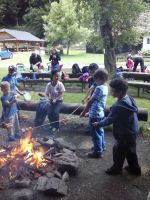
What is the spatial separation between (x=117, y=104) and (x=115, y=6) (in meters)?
10.4

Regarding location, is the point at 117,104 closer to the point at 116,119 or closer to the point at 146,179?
the point at 116,119

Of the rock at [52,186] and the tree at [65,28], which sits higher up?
the tree at [65,28]

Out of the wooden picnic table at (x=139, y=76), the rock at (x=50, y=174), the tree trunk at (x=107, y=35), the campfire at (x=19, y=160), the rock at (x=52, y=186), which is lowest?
the rock at (x=52, y=186)

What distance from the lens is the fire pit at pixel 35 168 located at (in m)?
5.55

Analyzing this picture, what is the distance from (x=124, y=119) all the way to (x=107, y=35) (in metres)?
10.4

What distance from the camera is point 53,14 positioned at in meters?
55.7

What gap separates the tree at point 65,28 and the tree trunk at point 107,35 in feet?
122

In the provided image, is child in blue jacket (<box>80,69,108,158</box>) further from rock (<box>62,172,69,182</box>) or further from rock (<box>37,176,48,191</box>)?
rock (<box>37,176,48,191</box>)

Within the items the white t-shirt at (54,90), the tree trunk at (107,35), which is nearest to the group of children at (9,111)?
the white t-shirt at (54,90)

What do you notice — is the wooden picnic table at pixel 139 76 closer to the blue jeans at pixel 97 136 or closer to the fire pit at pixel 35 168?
the blue jeans at pixel 97 136

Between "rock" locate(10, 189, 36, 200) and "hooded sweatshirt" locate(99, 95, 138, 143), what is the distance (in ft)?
5.91

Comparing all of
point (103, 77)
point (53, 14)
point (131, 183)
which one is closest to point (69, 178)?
point (131, 183)

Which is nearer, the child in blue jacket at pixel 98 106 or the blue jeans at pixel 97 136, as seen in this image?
the child in blue jacket at pixel 98 106

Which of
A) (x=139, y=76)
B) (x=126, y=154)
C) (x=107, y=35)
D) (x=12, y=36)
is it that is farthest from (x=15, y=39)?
(x=126, y=154)
